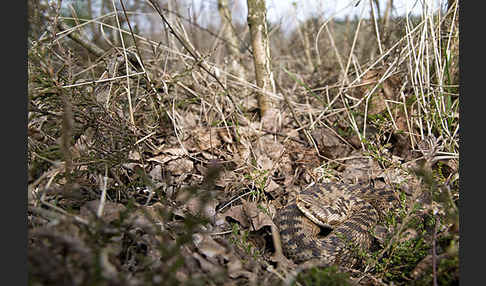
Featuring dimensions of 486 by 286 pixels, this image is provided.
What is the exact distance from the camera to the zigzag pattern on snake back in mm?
3000

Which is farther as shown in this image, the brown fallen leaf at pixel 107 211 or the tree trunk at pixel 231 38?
the tree trunk at pixel 231 38

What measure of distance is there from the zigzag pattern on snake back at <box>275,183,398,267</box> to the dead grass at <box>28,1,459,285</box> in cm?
17

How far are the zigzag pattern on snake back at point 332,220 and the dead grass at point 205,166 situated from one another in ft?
0.54

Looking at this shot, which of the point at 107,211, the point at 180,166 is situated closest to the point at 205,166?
the point at 180,166

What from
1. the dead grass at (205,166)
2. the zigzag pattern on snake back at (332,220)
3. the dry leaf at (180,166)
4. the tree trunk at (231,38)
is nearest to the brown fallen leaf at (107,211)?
the dead grass at (205,166)

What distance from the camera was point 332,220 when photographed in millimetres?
3607

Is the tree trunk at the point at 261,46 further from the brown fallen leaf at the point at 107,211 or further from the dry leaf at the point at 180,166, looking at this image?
the brown fallen leaf at the point at 107,211

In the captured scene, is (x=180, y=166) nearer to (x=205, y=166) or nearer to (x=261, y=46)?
(x=205, y=166)

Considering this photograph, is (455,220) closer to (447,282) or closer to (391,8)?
(447,282)

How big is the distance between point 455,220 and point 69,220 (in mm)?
2197

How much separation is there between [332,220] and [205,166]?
1501 mm

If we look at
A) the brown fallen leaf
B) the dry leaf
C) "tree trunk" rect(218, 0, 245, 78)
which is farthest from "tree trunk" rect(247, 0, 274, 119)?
the brown fallen leaf

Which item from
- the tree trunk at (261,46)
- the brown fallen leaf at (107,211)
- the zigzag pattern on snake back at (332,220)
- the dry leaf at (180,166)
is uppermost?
the tree trunk at (261,46)

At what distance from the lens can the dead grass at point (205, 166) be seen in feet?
6.01
